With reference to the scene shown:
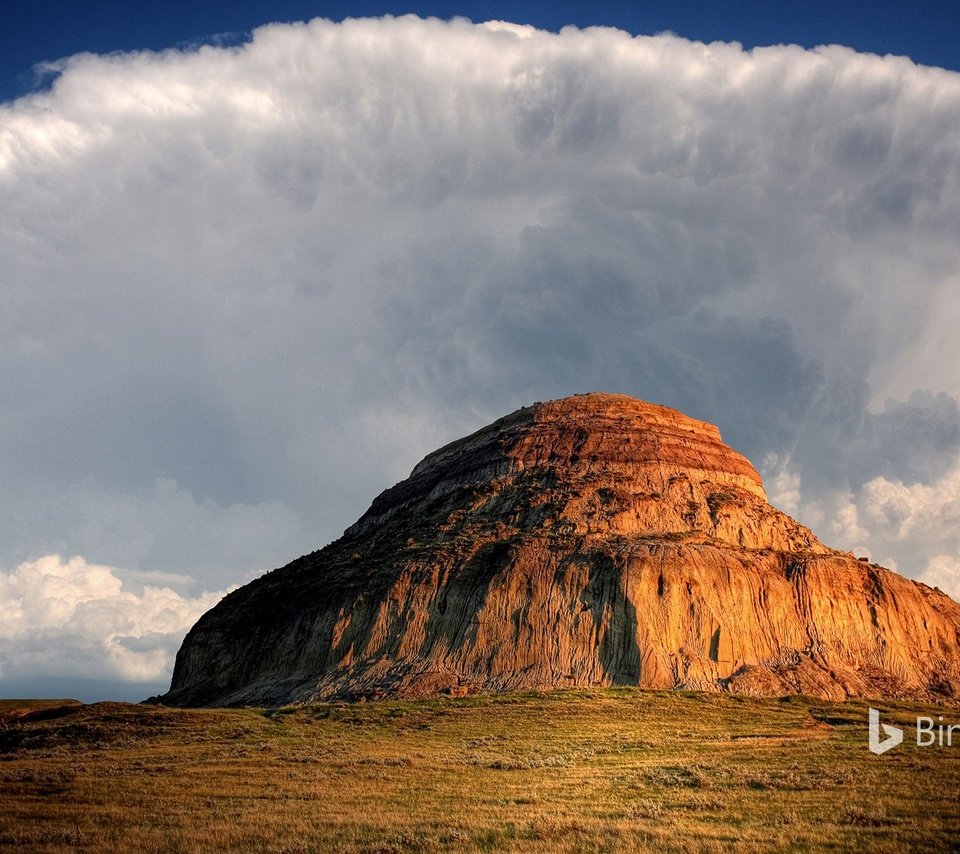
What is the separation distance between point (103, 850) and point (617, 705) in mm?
43438

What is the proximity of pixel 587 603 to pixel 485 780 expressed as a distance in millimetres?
38918

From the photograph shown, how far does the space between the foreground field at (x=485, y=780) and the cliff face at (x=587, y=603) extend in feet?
27.0

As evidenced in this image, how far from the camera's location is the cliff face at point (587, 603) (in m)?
69.0

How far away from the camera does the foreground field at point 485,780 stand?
22.0m

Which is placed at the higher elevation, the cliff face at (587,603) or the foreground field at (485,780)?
the cliff face at (587,603)

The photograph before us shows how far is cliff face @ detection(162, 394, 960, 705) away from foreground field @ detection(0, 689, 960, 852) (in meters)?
8.24

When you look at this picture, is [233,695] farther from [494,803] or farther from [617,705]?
[494,803]

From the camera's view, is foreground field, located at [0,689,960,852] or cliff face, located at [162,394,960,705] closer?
foreground field, located at [0,689,960,852]

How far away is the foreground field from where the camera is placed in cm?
2198

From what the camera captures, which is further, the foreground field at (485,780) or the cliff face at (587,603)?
the cliff face at (587,603)

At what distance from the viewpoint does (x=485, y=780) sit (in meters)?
33.3

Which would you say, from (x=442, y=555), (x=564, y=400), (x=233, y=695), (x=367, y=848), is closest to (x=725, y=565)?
(x=442, y=555)

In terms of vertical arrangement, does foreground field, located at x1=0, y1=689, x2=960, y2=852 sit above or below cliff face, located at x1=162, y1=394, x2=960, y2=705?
below

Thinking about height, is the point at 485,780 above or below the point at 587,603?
below
